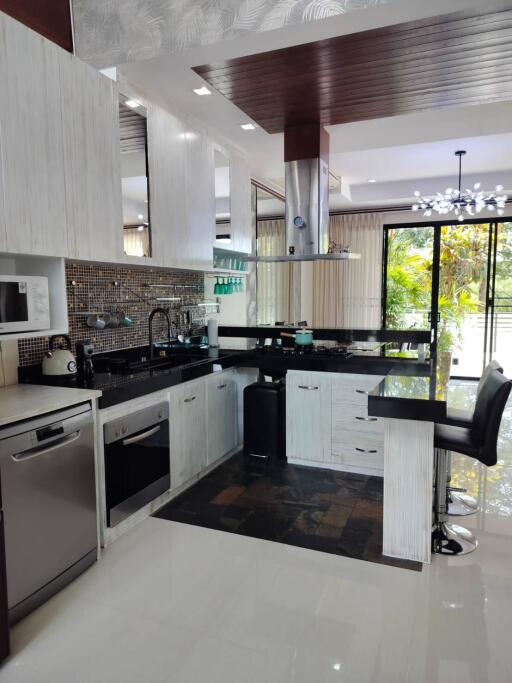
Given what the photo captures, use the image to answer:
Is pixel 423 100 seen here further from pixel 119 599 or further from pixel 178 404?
pixel 119 599

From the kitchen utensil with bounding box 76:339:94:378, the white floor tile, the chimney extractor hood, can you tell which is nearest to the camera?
the white floor tile

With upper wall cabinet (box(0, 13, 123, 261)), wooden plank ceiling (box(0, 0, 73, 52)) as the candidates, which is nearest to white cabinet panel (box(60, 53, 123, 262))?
upper wall cabinet (box(0, 13, 123, 261))

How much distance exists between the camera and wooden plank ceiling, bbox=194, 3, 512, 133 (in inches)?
92.4

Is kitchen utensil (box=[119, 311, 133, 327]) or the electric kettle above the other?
kitchen utensil (box=[119, 311, 133, 327])

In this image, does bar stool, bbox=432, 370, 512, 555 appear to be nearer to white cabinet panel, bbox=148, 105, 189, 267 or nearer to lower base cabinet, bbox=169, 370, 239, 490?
lower base cabinet, bbox=169, 370, 239, 490

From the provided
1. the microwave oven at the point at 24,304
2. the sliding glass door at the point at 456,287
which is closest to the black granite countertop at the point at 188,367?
the microwave oven at the point at 24,304

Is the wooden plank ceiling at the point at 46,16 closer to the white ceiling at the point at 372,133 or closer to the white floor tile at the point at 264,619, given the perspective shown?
the white ceiling at the point at 372,133

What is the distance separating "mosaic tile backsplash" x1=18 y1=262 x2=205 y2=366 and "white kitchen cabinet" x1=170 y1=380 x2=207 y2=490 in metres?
0.66

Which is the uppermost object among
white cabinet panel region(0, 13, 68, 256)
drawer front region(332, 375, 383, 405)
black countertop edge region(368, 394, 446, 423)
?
white cabinet panel region(0, 13, 68, 256)

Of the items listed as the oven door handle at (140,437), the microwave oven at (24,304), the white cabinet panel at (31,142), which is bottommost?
the oven door handle at (140,437)

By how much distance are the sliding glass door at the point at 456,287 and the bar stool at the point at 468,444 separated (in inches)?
180

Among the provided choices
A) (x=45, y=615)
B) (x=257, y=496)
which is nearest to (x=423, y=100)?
(x=257, y=496)

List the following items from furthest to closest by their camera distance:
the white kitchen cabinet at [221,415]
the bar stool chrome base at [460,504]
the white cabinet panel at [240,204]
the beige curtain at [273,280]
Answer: the beige curtain at [273,280] < the white cabinet panel at [240,204] < the white kitchen cabinet at [221,415] < the bar stool chrome base at [460,504]

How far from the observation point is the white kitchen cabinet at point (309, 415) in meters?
3.59
